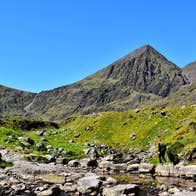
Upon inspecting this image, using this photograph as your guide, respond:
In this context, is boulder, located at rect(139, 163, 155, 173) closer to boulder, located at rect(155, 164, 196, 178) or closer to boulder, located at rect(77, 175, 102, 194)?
boulder, located at rect(155, 164, 196, 178)

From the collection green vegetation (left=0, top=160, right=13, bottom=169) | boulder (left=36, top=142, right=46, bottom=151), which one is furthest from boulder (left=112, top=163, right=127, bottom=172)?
green vegetation (left=0, top=160, right=13, bottom=169)

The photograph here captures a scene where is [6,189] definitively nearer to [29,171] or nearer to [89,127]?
[29,171]

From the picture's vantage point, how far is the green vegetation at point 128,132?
5191 cm

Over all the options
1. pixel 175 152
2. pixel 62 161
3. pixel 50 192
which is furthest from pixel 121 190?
pixel 175 152

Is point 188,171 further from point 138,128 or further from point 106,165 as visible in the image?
point 138,128

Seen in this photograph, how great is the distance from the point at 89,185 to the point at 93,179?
1252mm

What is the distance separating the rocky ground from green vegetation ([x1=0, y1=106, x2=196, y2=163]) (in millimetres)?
5223

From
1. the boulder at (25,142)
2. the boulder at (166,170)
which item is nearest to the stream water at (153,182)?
the boulder at (166,170)

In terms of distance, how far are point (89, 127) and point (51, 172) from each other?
194 feet

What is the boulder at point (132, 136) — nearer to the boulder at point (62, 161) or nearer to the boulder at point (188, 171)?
the boulder at point (62, 161)

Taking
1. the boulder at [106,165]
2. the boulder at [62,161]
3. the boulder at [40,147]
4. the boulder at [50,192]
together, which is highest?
the boulder at [40,147]

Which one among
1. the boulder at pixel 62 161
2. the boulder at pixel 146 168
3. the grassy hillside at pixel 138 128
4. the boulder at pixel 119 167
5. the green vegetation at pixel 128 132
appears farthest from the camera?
the grassy hillside at pixel 138 128

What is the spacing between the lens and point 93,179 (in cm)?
3055

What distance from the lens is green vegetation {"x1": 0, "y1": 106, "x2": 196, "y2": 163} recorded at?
5191cm
